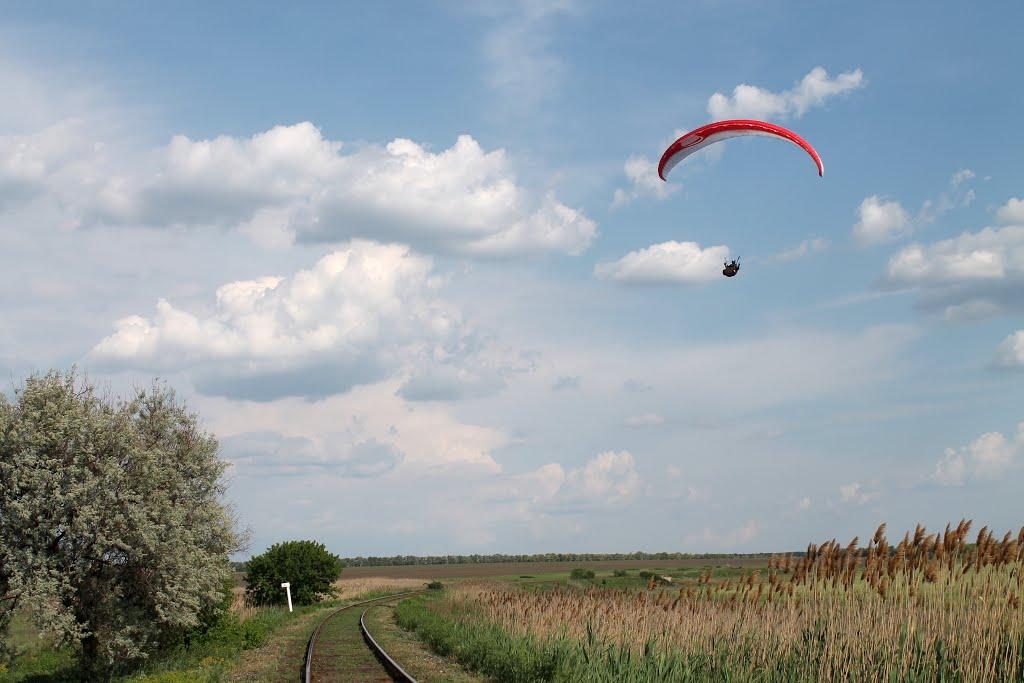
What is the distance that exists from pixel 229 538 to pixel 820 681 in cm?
2197

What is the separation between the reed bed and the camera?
435 inches

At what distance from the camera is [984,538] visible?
44.8 feet

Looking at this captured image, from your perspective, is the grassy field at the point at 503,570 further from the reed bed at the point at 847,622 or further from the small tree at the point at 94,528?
the reed bed at the point at 847,622

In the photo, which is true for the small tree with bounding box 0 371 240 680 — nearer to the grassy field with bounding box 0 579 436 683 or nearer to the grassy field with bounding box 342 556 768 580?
the grassy field with bounding box 0 579 436 683

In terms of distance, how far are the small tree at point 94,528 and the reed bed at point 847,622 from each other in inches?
499

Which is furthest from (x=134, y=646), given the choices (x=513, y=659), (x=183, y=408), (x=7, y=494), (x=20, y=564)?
(x=513, y=659)

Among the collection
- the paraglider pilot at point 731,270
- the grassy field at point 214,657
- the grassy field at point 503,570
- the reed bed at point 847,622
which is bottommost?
the grassy field at point 503,570

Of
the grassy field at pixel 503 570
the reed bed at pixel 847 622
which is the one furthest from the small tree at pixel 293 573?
the reed bed at pixel 847 622

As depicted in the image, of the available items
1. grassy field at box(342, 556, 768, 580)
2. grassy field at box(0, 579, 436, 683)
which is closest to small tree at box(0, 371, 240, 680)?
grassy field at box(0, 579, 436, 683)

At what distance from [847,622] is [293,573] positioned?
43.3m

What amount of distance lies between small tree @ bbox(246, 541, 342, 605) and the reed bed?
36101mm

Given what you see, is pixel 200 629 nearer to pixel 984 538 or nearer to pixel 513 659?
pixel 513 659

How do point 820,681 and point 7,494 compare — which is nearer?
point 820,681

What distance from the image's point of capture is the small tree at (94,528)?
23.1 meters
